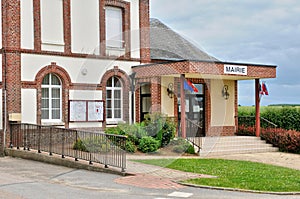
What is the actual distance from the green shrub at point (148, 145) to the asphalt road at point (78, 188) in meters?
4.14

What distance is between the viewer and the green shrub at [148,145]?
1757cm

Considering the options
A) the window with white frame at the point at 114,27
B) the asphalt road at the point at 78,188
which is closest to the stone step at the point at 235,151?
the asphalt road at the point at 78,188

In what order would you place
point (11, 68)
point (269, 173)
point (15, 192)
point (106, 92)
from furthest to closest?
point (106, 92)
point (11, 68)
point (269, 173)
point (15, 192)

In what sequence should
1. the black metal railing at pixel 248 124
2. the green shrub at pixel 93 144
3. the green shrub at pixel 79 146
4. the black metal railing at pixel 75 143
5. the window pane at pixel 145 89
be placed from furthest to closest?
the black metal railing at pixel 248 124 → the window pane at pixel 145 89 → the green shrub at pixel 79 146 → the green shrub at pixel 93 144 → the black metal railing at pixel 75 143

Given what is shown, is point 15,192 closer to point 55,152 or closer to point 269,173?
point 55,152

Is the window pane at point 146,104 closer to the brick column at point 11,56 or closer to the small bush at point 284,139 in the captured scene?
the small bush at point 284,139

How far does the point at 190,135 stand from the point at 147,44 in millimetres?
4781

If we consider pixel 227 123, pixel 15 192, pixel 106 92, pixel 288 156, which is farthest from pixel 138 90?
pixel 15 192

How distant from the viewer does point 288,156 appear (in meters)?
19.0

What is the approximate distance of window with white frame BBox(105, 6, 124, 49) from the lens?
2088 cm

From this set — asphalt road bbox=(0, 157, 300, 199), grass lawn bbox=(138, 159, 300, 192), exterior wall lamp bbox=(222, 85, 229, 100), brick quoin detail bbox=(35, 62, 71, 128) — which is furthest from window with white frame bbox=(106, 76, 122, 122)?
asphalt road bbox=(0, 157, 300, 199)

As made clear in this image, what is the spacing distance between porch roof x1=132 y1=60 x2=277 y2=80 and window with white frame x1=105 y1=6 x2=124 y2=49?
142 cm

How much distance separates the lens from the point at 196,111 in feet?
74.8

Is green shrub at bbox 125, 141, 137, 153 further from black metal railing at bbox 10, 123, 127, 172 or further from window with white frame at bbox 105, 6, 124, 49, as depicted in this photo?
window with white frame at bbox 105, 6, 124, 49
